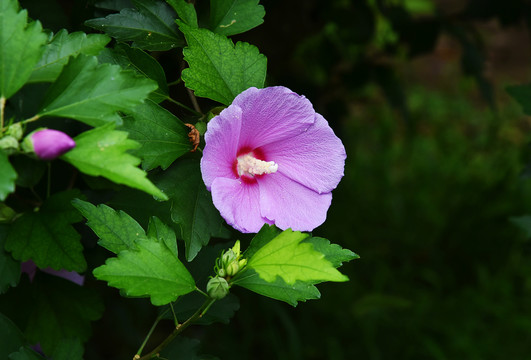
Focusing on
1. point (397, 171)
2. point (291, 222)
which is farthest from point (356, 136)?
point (291, 222)

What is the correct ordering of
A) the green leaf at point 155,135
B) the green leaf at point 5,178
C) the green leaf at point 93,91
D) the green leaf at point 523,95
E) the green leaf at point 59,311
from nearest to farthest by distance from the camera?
the green leaf at point 5,178 → the green leaf at point 93,91 → the green leaf at point 155,135 → the green leaf at point 59,311 → the green leaf at point 523,95

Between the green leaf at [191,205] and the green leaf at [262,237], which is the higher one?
the green leaf at [191,205]

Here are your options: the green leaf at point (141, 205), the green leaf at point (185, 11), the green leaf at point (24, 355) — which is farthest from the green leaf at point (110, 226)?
the green leaf at point (185, 11)

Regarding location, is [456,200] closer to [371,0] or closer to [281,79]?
[371,0]

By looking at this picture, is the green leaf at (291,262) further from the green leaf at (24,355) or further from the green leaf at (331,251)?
the green leaf at (24,355)

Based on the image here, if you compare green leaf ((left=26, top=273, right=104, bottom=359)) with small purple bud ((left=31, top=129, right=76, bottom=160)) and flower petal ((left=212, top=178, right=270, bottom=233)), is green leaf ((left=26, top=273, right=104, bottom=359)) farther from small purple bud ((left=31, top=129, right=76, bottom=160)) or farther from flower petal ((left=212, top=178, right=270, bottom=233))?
small purple bud ((left=31, top=129, right=76, bottom=160))
